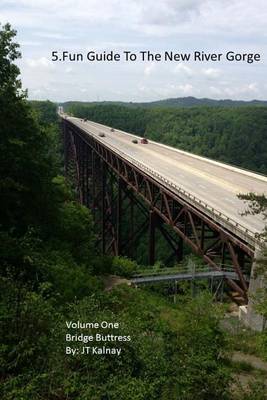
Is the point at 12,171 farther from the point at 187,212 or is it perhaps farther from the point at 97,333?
the point at 187,212

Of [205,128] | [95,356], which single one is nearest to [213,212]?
[95,356]

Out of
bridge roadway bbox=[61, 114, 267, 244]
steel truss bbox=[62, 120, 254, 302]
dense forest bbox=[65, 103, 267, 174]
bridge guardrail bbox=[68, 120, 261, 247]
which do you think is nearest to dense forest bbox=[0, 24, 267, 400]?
bridge guardrail bbox=[68, 120, 261, 247]

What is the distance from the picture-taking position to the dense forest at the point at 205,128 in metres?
135

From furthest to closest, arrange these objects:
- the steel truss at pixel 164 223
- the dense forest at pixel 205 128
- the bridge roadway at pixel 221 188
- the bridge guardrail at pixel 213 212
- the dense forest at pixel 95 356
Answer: the dense forest at pixel 205 128 < the steel truss at pixel 164 223 < the bridge roadway at pixel 221 188 < the bridge guardrail at pixel 213 212 < the dense forest at pixel 95 356

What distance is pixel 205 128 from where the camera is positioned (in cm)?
15525

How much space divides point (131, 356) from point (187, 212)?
55.8 feet

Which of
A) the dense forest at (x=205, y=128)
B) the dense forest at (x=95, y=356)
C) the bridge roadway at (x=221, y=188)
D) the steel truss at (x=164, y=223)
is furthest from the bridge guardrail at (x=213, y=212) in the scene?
the dense forest at (x=205, y=128)

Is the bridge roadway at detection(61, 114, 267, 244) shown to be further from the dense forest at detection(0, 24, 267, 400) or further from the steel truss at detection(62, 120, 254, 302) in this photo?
the dense forest at detection(0, 24, 267, 400)

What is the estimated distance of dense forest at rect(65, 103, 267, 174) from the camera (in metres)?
135

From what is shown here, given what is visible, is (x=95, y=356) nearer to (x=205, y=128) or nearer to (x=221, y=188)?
(x=221, y=188)

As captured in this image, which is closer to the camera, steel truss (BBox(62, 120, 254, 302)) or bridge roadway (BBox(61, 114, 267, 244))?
bridge roadway (BBox(61, 114, 267, 244))

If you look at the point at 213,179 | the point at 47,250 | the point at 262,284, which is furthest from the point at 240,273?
the point at 213,179

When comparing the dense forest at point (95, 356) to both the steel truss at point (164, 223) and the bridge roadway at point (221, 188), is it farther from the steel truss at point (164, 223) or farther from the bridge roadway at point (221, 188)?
the bridge roadway at point (221, 188)

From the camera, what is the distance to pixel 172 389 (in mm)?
8562
